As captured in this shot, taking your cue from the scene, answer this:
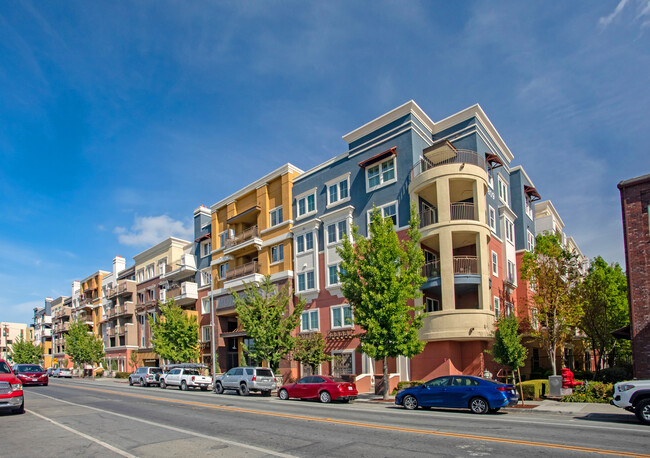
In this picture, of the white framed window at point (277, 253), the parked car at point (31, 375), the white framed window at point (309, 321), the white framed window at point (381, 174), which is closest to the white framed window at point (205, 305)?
the white framed window at point (277, 253)

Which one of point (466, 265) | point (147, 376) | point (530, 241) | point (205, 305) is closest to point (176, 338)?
point (205, 305)

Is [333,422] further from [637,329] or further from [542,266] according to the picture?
[542,266]

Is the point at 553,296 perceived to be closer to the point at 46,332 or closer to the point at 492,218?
the point at 492,218

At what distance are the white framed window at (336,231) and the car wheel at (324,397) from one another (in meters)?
12.7

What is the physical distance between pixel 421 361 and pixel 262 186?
20661mm

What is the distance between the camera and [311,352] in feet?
102

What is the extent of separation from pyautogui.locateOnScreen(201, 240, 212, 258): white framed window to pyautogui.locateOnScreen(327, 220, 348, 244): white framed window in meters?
19.1

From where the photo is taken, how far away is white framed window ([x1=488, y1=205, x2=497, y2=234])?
3167 centimetres

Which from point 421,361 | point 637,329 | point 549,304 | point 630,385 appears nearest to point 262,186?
point 421,361

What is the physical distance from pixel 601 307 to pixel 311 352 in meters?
19.9

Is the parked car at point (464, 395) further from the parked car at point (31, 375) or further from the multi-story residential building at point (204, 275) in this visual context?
the parked car at point (31, 375)

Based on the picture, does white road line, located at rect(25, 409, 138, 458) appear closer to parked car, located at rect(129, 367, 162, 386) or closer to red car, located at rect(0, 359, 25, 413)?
red car, located at rect(0, 359, 25, 413)

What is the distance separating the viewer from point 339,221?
33.5m

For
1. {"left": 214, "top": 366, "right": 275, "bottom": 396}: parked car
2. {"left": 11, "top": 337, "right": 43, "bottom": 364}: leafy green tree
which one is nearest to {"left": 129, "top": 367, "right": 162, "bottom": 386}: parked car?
{"left": 214, "top": 366, "right": 275, "bottom": 396}: parked car
